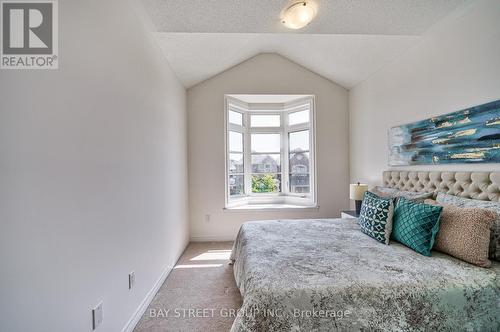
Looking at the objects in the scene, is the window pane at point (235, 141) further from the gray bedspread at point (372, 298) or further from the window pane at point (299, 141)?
the gray bedspread at point (372, 298)

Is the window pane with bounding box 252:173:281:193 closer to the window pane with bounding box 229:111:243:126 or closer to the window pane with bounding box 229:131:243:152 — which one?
the window pane with bounding box 229:131:243:152

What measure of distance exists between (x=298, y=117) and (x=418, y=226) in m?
2.81

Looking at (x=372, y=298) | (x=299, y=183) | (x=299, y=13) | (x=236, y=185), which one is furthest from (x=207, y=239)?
(x=299, y=13)

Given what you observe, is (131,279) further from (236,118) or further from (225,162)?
(236,118)

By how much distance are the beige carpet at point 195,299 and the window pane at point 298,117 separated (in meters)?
2.66

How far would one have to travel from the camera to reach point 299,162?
13.1ft

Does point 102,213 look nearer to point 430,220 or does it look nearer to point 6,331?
point 6,331

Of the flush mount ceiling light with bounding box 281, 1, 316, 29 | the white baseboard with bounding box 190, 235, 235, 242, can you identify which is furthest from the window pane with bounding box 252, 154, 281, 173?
the flush mount ceiling light with bounding box 281, 1, 316, 29

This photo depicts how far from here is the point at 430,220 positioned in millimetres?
1560

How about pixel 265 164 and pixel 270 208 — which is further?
pixel 265 164

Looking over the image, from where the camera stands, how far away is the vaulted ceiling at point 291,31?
5.87 ft

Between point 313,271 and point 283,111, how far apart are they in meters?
3.34

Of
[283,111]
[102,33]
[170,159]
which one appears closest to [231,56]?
[283,111]

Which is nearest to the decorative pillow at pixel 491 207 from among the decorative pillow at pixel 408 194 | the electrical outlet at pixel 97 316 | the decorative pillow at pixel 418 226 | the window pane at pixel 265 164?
the decorative pillow at pixel 408 194
